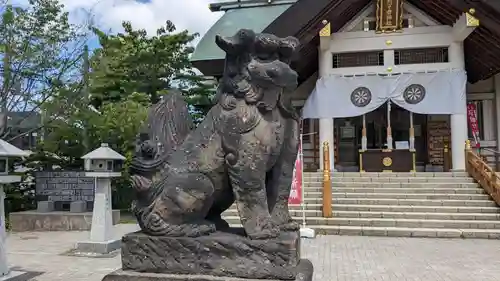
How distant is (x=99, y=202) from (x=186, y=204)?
17.6ft

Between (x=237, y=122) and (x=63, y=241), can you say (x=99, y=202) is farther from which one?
(x=237, y=122)

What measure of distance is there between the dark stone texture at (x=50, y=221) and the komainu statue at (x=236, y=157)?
781 cm


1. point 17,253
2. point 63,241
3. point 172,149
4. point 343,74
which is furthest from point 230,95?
point 343,74

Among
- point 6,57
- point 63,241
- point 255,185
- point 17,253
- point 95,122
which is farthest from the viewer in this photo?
point 95,122

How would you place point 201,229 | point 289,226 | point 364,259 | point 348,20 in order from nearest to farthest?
point 201,229 < point 289,226 < point 364,259 < point 348,20

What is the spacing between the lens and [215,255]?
2.24m

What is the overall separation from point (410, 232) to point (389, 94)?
5338mm

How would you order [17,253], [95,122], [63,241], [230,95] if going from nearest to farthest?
[230,95] → [17,253] → [63,241] → [95,122]

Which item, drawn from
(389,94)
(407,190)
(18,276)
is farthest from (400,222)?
(18,276)

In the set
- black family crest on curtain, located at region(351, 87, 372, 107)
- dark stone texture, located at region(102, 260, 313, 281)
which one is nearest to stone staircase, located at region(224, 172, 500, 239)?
black family crest on curtain, located at region(351, 87, 372, 107)

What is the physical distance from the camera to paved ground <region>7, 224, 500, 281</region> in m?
5.45

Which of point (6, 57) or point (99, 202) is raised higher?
point (6, 57)

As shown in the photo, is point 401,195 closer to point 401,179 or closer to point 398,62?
point 401,179

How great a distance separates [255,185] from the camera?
2.26 meters
